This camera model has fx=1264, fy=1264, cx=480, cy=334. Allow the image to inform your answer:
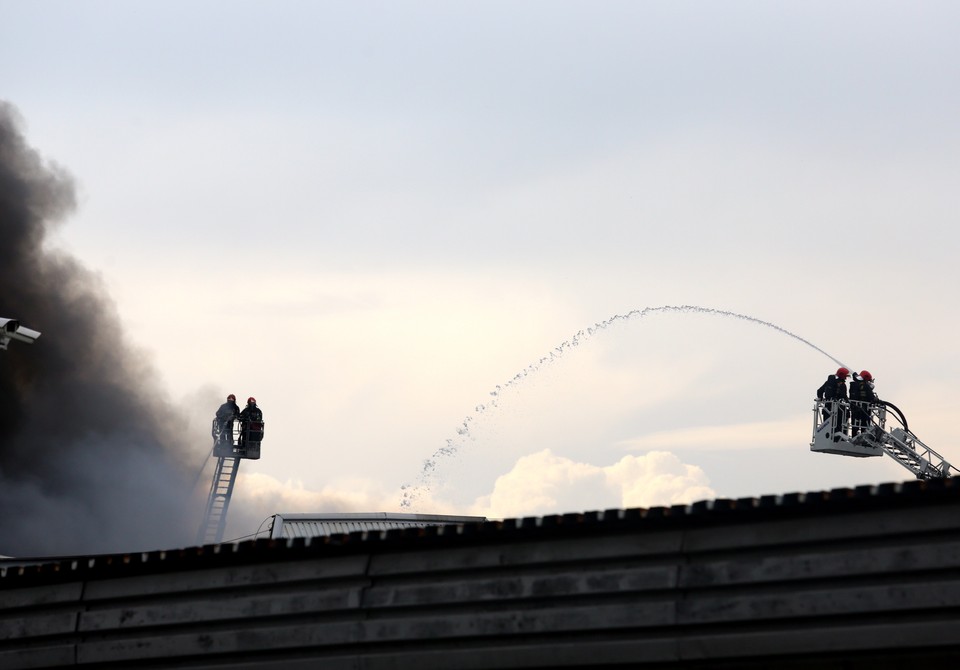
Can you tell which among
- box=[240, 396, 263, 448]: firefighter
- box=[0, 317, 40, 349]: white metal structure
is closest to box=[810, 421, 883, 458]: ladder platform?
box=[240, 396, 263, 448]: firefighter

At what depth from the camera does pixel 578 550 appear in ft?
47.5

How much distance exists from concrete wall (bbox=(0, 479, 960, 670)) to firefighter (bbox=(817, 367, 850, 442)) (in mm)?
16646

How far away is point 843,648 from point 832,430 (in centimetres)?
1715

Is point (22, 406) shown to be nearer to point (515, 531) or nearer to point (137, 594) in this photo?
point (137, 594)

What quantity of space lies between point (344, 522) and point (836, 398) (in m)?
12.6

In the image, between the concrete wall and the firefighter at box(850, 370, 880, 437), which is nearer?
the concrete wall

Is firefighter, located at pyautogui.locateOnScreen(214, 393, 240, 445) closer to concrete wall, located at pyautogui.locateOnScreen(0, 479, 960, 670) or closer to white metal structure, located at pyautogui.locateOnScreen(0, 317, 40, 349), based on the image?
white metal structure, located at pyautogui.locateOnScreen(0, 317, 40, 349)

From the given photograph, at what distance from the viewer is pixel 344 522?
32.5 meters

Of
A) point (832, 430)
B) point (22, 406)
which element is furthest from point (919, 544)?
point (22, 406)

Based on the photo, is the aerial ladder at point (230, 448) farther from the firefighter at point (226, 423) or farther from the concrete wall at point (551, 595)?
the concrete wall at point (551, 595)

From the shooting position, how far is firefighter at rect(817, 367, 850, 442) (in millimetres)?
29547

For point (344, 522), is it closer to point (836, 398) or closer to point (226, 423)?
point (226, 423)

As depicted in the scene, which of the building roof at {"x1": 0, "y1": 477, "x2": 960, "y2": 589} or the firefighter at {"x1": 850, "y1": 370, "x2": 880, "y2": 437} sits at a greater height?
the firefighter at {"x1": 850, "y1": 370, "x2": 880, "y2": 437}

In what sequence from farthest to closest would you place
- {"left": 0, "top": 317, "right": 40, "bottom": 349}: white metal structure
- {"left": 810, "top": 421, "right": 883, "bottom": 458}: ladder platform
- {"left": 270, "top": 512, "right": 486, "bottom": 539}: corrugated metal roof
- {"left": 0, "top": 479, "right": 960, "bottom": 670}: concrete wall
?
{"left": 270, "top": 512, "right": 486, "bottom": 539}: corrugated metal roof
{"left": 810, "top": 421, "right": 883, "bottom": 458}: ladder platform
{"left": 0, "top": 317, "right": 40, "bottom": 349}: white metal structure
{"left": 0, "top": 479, "right": 960, "bottom": 670}: concrete wall
